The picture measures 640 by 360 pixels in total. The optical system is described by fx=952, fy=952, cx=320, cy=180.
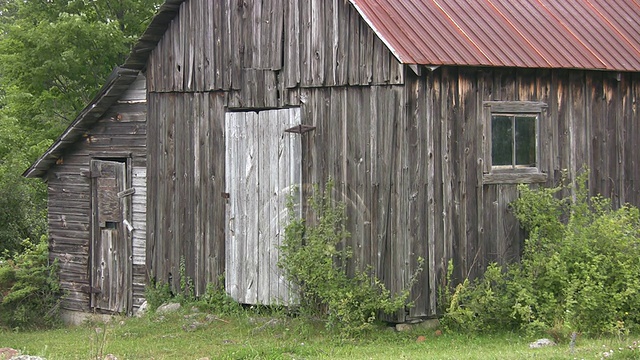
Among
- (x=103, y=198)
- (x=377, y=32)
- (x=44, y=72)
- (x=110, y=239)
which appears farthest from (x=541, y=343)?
(x=44, y=72)

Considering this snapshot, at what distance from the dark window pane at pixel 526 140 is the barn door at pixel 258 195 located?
3.15 m

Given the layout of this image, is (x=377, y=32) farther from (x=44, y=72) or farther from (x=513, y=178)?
(x=44, y=72)

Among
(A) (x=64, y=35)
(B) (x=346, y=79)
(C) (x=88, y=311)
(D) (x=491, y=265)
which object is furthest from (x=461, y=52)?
(A) (x=64, y=35)

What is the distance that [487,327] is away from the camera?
12.7m

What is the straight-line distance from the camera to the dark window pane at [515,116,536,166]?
13.7m

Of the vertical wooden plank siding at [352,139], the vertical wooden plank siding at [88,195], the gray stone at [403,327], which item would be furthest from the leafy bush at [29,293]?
the gray stone at [403,327]

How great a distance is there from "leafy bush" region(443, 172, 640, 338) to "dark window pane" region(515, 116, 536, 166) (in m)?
0.69

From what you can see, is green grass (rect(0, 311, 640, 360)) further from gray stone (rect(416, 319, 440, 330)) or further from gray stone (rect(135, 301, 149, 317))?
gray stone (rect(135, 301, 149, 317))

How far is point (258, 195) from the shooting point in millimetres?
14211

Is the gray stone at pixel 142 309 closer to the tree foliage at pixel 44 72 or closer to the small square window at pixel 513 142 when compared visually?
the small square window at pixel 513 142

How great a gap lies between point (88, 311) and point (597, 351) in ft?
33.0

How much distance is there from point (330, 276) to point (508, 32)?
442cm

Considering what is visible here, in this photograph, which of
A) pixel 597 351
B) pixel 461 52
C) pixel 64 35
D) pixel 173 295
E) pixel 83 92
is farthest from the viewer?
pixel 83 92

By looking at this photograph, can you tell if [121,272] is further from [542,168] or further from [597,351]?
[597,351]
